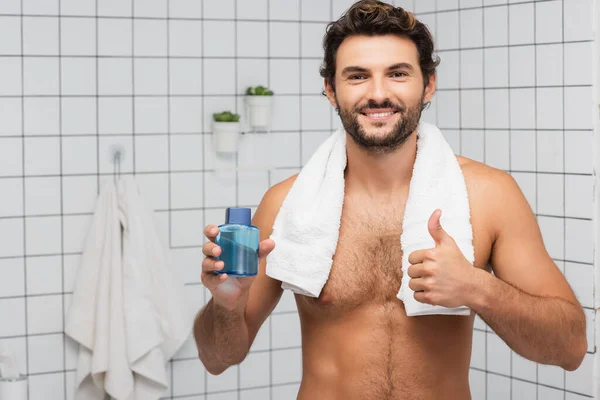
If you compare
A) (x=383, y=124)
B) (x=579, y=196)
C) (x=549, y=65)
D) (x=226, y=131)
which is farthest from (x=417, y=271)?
(x=226, y=131)

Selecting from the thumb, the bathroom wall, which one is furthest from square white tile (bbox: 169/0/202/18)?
the thumb

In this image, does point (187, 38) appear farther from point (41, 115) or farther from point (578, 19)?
point (578, 19)

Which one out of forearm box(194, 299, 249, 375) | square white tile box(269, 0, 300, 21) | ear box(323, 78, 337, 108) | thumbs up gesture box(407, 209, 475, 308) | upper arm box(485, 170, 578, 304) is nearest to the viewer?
thumbs up gesture box(407, 209, 475, 308)

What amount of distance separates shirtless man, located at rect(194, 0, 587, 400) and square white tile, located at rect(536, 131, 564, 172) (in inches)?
29.8

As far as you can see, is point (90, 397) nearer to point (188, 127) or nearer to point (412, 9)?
point (188, 127)

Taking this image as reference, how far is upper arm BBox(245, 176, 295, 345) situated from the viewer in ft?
6.29

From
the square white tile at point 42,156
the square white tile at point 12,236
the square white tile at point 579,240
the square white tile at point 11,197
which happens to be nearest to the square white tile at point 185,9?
the square white tile at point 42,156

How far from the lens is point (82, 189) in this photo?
2.80 m

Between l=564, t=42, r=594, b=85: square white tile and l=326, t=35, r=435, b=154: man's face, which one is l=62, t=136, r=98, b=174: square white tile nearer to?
l=326, t=35, r=435, b=154: man's face

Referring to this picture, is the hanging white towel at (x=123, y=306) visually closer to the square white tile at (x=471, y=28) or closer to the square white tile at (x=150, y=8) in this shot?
the square white tile at (x=150, y=8)

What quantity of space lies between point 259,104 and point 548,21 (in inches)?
38.5

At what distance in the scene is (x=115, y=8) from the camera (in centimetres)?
280

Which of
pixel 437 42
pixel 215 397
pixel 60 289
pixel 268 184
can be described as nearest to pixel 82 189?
pixel 60 289

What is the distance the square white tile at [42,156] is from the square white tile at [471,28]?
1.37 metres
